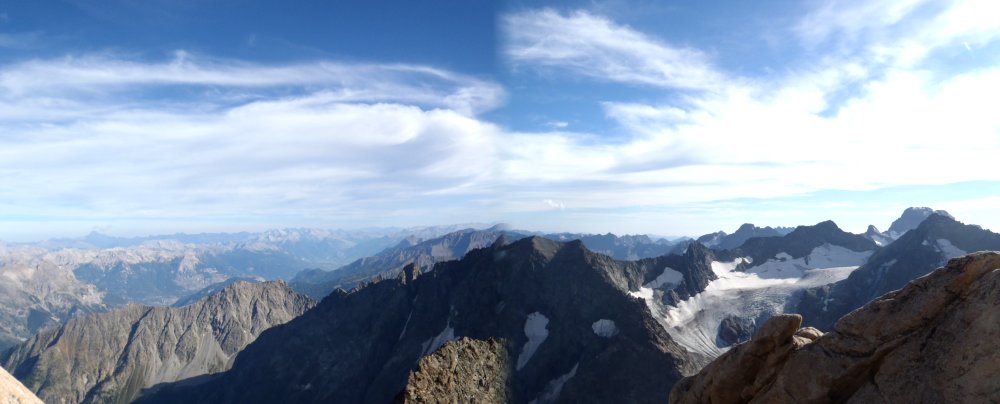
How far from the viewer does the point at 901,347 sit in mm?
20172

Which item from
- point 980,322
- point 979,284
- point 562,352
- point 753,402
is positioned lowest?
point 562,352

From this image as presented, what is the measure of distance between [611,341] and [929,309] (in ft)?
505

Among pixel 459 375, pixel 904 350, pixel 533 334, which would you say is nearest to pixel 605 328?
pixel 533 334

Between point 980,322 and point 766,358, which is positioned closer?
point 980,322

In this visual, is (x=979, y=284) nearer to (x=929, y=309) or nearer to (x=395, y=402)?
(x=929, y=309)

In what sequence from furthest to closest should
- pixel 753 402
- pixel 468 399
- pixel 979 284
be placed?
pixel 468 399
pixel 753 402
pixel 979 284

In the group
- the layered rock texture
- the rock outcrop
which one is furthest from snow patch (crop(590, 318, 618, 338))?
the layered rock texture

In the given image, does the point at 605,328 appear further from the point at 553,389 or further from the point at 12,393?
the point at 12,393

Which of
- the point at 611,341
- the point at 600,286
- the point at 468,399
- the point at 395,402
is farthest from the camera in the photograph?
the point at 600,286

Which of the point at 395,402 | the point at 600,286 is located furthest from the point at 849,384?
the point at 600,286

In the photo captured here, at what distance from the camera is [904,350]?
19938 millimetres

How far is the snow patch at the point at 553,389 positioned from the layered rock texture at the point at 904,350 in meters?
138

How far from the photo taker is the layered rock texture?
17500 millimetres

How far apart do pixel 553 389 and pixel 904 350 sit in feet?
492
